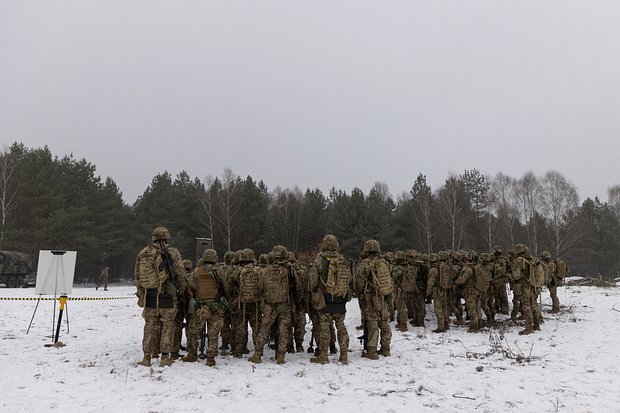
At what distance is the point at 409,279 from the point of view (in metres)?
13.3

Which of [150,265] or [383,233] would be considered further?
[383,233]

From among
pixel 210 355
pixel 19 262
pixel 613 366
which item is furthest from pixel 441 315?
pixel 19 262

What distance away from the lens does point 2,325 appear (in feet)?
40.9

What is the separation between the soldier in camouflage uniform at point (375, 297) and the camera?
9523mm

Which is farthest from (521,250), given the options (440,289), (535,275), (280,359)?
(280,359)

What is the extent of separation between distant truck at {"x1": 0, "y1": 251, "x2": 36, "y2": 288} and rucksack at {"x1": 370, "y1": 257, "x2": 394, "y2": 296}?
2876 cm

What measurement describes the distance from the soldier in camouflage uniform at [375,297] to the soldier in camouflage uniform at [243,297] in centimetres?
240

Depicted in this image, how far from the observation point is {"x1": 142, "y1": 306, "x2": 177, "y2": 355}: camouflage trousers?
8.49 meters

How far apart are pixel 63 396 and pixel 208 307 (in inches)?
119

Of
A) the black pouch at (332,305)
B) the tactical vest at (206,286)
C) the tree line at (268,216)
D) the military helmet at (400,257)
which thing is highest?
the tree line at (268,216)

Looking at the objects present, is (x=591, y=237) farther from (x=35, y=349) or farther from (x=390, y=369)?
(x=35, y=349)

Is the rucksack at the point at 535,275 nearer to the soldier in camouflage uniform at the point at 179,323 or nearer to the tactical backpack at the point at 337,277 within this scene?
the tactical backpack at the point at 337,277

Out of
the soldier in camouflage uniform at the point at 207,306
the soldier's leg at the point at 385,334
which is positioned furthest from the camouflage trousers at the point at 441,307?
the soldier in camouflage uniform at the point at 207,306

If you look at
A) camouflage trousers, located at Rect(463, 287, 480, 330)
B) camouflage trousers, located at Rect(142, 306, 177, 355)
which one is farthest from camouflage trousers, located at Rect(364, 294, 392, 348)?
camouflage trousers, located at Rect(142, 306, 177, 355)
